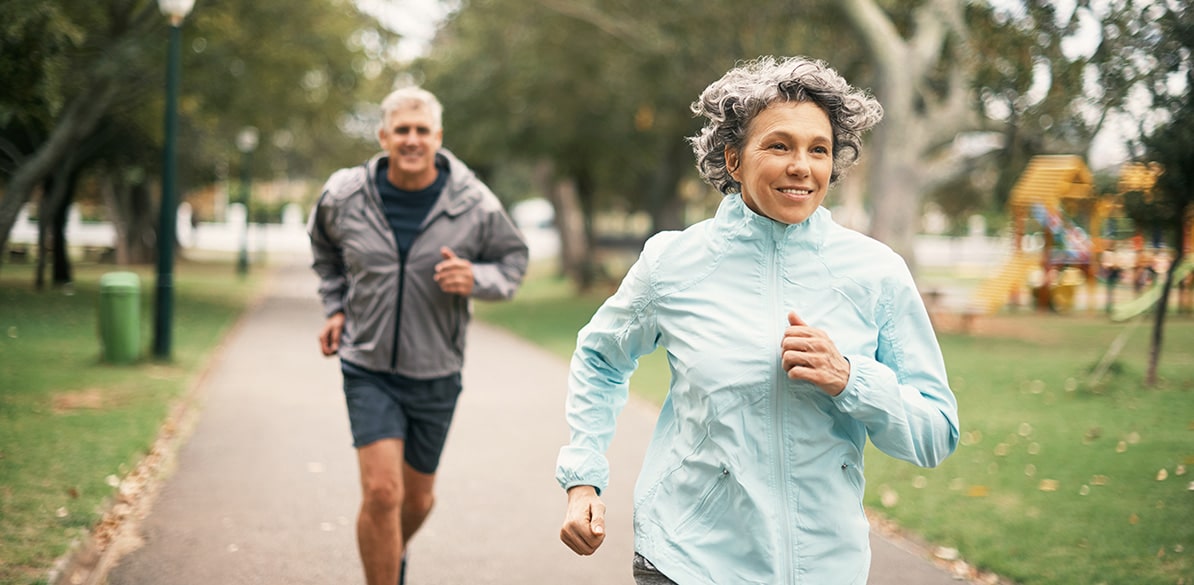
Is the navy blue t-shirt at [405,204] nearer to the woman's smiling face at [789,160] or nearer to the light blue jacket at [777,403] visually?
the light blue jacket at [777,403]

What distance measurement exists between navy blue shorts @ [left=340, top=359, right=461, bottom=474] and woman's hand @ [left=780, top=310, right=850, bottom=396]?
2385mm

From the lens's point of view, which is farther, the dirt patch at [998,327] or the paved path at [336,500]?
the dirt patch at [998,327]

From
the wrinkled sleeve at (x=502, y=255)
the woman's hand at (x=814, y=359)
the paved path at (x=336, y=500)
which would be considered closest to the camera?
the woman's hand at (x=814, y=359)

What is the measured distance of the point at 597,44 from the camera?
21844 millimetres

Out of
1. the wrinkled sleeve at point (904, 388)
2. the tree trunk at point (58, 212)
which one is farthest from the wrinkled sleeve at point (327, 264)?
the tree trunk at point (58, 212)

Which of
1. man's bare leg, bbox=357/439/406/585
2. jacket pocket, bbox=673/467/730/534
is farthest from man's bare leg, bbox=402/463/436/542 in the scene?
jacket pocket, bbox=673/467/730/534

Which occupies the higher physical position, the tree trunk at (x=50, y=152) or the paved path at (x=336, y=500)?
the tree trunk at (x=50, y=152)

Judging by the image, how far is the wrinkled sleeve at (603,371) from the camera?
8.74 feet

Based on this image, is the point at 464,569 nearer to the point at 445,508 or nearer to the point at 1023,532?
the point at 445,508

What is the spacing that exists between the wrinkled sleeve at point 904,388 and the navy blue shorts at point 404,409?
7.66 feet

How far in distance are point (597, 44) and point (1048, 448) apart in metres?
15.1

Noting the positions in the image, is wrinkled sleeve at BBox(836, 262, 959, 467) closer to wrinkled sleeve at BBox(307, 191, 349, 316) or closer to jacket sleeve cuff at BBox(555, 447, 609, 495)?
jacket sleeve cuff at BBox(555, 447, 609, 495)

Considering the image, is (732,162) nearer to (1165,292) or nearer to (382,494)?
(382,494)

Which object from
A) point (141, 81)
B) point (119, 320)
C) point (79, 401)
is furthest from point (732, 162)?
point (141, 81)
